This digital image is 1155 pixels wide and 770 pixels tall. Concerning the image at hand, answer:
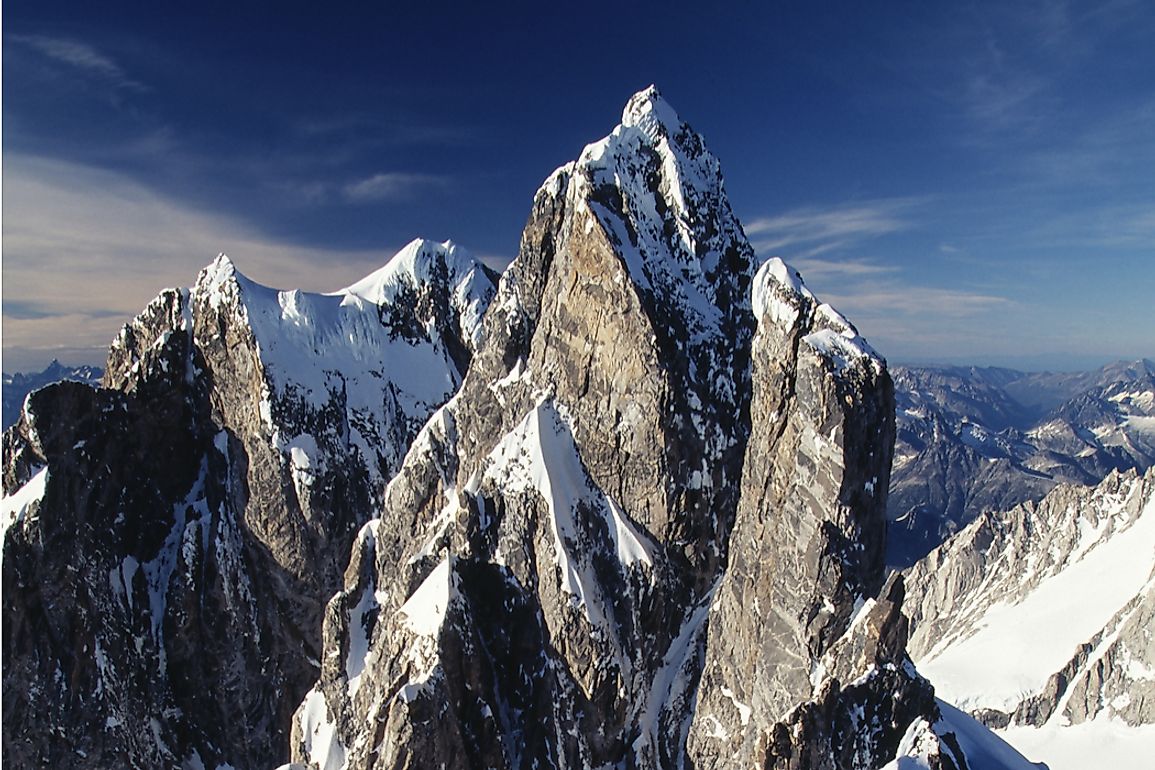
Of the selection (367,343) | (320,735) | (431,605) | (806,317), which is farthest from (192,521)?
(806,317)

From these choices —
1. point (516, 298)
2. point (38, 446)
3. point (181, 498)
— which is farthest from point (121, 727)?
point (516, 298)

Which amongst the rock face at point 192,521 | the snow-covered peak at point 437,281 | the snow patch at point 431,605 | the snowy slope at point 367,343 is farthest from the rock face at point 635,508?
the snow-covered peak at point 437,281

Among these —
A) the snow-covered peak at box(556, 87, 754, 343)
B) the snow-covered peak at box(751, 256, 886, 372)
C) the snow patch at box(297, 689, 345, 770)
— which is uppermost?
the snow-covered peak at box(556, 87, 754, 343)

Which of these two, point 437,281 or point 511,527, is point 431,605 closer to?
point 511,527

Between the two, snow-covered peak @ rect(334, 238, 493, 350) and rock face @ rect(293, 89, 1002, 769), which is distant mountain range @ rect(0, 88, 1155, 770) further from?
snow-covered peak @ rect(334, 238, 493, 350)

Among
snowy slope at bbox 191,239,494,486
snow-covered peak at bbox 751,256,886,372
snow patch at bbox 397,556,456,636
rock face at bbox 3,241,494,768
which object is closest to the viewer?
snow patch at bbox 397,556,456,636

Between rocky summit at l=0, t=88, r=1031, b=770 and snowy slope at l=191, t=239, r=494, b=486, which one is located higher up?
snowy slope at l=191, t=239, r=494, b=486

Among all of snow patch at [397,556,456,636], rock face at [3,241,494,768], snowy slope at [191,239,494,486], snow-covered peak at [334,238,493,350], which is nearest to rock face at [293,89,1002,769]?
snow patch at [397,556,456,636]

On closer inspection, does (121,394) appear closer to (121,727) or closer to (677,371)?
(121,727)
